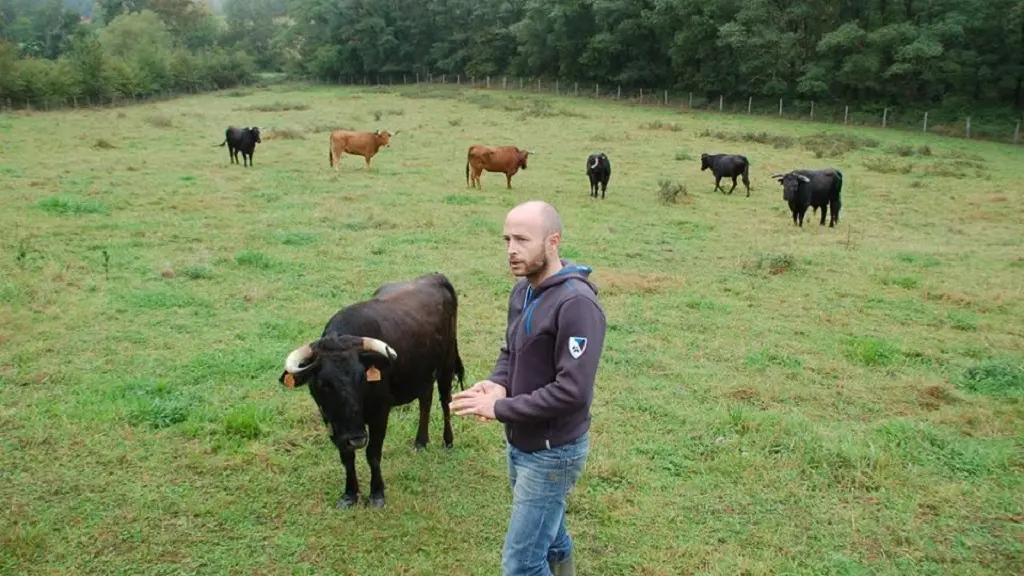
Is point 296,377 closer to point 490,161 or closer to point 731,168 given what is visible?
point 490,161

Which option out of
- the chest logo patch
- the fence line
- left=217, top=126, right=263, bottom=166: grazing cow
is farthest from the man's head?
the fence line

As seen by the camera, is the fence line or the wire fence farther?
the wire fence

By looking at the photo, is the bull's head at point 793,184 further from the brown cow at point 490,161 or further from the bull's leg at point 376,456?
the bull's leg at point 376,456

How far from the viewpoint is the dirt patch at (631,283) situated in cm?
1045

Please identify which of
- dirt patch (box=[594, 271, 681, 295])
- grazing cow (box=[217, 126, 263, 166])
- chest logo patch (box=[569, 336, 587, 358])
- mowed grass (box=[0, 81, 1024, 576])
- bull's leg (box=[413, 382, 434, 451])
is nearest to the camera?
chest logo patch (box=[569, 336, 587, 358])

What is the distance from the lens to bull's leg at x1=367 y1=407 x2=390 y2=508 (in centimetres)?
510

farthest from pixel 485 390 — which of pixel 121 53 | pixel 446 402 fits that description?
pixel 121 53

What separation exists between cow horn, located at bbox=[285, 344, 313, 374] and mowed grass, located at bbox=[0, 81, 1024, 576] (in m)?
1.22

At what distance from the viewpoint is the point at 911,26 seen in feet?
123

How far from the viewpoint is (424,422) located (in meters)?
6.00

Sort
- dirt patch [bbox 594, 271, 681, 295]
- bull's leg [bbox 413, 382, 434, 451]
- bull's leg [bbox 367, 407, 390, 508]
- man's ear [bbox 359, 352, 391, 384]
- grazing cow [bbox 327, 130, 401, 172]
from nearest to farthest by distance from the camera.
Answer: man's ear [bbox 359, 352, 391, 384] < bull's leg [bbox 367, 407, 390, 508] < bull's leg [bbox 413, 382, 434, 451] < dirt patch [bbox 594, 271, 681, 295] < grazing cow [bbox 327, 130, 401, 172]

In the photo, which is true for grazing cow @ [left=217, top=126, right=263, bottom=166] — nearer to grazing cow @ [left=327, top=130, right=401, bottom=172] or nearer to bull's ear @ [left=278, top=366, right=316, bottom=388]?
grazing cow @ [left=327, top=130, right=401, bottom=172]

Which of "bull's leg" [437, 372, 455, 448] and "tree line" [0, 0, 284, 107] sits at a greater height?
"tree line" [0, 0, 284, 107]

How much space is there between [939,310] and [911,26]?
1338 inches
